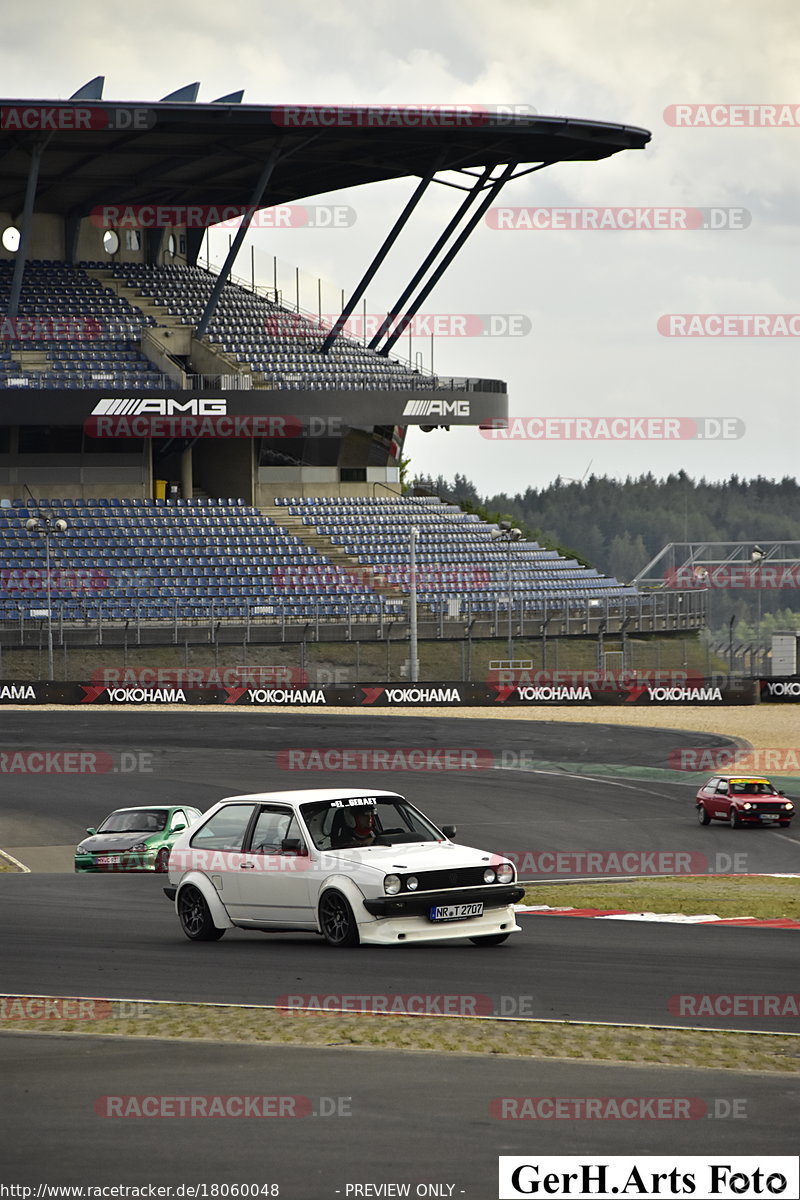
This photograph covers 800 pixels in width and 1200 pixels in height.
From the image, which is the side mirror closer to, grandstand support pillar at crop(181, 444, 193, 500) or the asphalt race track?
the asphalt race track

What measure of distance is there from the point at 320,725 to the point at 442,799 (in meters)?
13.3

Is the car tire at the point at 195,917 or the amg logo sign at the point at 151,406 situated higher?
the amg logo sign at the point at 151,406

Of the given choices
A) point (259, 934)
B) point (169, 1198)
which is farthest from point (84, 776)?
point (169, 1198)

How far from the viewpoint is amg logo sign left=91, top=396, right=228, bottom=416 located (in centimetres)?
5628

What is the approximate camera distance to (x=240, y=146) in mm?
56906

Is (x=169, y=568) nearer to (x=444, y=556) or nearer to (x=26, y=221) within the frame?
(x=444, y=556)

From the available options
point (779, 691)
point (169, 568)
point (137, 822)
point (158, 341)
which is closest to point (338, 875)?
point (137, 822)

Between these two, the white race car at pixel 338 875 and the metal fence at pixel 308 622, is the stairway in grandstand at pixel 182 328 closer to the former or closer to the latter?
the metal fence at pixel 308 622

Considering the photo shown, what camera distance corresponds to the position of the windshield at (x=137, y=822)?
21578 mm

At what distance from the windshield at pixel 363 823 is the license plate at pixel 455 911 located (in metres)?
0.85

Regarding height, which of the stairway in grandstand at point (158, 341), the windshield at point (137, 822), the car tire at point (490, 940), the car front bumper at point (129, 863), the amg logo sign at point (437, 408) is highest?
the stairway in grandstand at point (158, 341)

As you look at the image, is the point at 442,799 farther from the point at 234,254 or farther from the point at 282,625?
the point at 234,254

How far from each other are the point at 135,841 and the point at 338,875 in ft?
31.6

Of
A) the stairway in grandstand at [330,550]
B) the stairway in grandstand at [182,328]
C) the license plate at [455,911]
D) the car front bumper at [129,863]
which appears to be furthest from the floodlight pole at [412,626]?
the license plate at [455,911]
